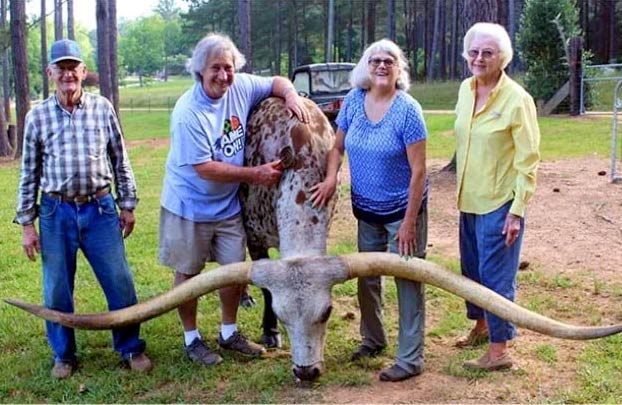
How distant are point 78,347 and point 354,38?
53764 millimetres

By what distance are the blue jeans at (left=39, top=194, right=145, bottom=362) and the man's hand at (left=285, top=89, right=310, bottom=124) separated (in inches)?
53.0

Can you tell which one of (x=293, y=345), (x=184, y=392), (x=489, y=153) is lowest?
(x=184, y=392)

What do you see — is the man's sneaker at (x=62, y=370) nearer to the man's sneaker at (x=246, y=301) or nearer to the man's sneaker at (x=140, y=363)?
the man's sneaker at (x=140, y=363)

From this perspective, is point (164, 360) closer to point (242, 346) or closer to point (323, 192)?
point (242, 346)

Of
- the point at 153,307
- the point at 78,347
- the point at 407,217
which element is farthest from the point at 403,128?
the point at 78,347

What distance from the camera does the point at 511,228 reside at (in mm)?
4469

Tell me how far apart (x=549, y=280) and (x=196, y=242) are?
3.39 m

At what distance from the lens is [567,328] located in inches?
164

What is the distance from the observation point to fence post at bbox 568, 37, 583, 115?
21.0m

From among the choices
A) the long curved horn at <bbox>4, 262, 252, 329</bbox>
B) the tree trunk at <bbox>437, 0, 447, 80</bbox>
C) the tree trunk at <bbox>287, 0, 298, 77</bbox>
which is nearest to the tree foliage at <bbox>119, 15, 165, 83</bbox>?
the tree trunk at <bbox>287, 0, 298, 77</bbox>

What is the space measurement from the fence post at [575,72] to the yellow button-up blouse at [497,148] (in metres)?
17.6

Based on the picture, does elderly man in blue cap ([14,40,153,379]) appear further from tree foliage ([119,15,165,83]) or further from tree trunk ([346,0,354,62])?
tree foliage ([119,15,165,83])

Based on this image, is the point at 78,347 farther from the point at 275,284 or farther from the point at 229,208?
the point at 275,284

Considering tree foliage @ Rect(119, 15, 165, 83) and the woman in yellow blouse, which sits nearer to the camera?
the woman in yellow blouse
